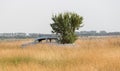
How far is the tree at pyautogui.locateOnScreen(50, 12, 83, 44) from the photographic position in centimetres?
2972

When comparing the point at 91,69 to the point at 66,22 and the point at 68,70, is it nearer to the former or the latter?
the point at 68,70

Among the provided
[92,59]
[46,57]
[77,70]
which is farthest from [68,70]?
[46,57]

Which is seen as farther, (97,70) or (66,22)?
(66,22)

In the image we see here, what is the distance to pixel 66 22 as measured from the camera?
97.4 ft

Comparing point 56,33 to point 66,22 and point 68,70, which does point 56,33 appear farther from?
point 68,70

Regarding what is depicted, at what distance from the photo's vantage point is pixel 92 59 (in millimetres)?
11633

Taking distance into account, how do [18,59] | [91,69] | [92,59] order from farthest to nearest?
[18,59] → [92,59] → [91,69]

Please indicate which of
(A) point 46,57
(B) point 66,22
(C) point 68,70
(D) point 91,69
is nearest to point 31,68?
(C) point 68,70

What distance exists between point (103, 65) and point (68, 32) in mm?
20574

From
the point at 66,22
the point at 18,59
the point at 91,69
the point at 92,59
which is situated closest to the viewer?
the point at 91,69

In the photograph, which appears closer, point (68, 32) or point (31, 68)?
point (31, 68)

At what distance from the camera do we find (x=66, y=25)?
2981 centimetres

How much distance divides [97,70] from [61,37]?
2154 centimetres

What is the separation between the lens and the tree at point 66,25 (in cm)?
2972
